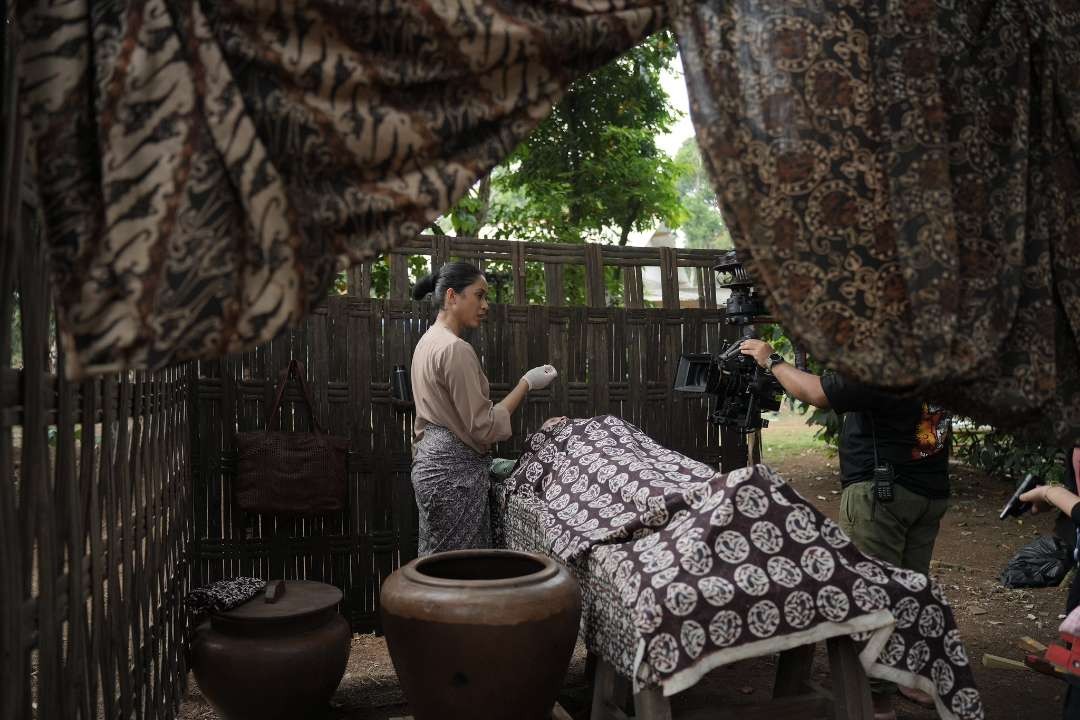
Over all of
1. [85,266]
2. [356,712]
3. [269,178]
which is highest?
[269,178]

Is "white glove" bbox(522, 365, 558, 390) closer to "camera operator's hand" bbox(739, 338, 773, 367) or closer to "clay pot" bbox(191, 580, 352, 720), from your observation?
Result: "camera operator's hand" bbox(739, 338, 773, 367)

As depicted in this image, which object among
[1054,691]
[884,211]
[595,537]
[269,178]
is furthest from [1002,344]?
[1054,691]

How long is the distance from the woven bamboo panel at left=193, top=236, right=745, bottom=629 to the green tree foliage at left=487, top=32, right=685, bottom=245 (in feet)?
15.0

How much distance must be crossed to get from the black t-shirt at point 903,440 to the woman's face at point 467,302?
1968 millimetres

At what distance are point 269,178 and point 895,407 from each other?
3.17 metres

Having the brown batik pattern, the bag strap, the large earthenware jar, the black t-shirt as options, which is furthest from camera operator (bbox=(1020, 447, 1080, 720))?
the bag strap

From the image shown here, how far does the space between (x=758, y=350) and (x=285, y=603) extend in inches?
102

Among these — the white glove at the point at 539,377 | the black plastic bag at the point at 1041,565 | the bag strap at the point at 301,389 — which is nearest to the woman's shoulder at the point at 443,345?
the white glove at the point at 539,377

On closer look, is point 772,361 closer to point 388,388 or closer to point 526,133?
point 388,388

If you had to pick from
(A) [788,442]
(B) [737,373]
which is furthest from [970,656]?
(A) [788,442]

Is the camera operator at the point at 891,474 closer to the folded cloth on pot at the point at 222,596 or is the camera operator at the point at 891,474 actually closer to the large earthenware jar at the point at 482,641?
the large earthenware jar at the point at 482,641

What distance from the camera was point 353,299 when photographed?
5309 mm

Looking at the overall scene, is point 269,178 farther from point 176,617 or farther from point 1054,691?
point 1054,691

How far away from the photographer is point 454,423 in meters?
4.78
